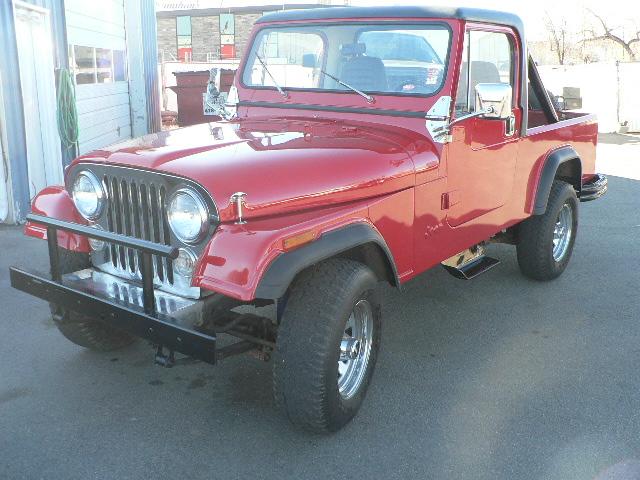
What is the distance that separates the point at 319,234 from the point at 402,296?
228 centimetres

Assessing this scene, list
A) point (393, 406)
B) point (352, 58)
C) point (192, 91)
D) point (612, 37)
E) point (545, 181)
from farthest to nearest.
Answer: point (612, 37)
point (192, 91)
point (545, 181)
point (352, 58)
point (393, 406)

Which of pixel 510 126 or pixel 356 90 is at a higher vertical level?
pixel 356 90

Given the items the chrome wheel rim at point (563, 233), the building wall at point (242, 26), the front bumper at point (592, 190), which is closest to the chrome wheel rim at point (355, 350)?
the chrome wheel rim at point (563, 233)

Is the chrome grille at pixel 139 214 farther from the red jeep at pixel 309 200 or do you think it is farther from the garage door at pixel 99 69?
the garage door at pixel 99 69

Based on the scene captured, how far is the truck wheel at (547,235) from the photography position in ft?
16.4

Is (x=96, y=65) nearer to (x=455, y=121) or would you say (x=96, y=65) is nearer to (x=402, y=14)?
(x=402, y=14)

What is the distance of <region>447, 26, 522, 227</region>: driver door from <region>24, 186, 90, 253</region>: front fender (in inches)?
77.2

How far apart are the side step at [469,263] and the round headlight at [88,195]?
83.4 inches

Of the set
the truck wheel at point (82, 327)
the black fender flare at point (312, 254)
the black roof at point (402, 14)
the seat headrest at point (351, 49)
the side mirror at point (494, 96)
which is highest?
the black roof at point (402, 14)

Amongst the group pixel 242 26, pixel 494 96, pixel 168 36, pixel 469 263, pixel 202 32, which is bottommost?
pixel 469 263

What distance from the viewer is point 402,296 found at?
498cm

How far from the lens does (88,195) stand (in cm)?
319

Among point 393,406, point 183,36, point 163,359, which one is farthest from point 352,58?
point 183,36

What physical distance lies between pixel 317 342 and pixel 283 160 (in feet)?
2.74
